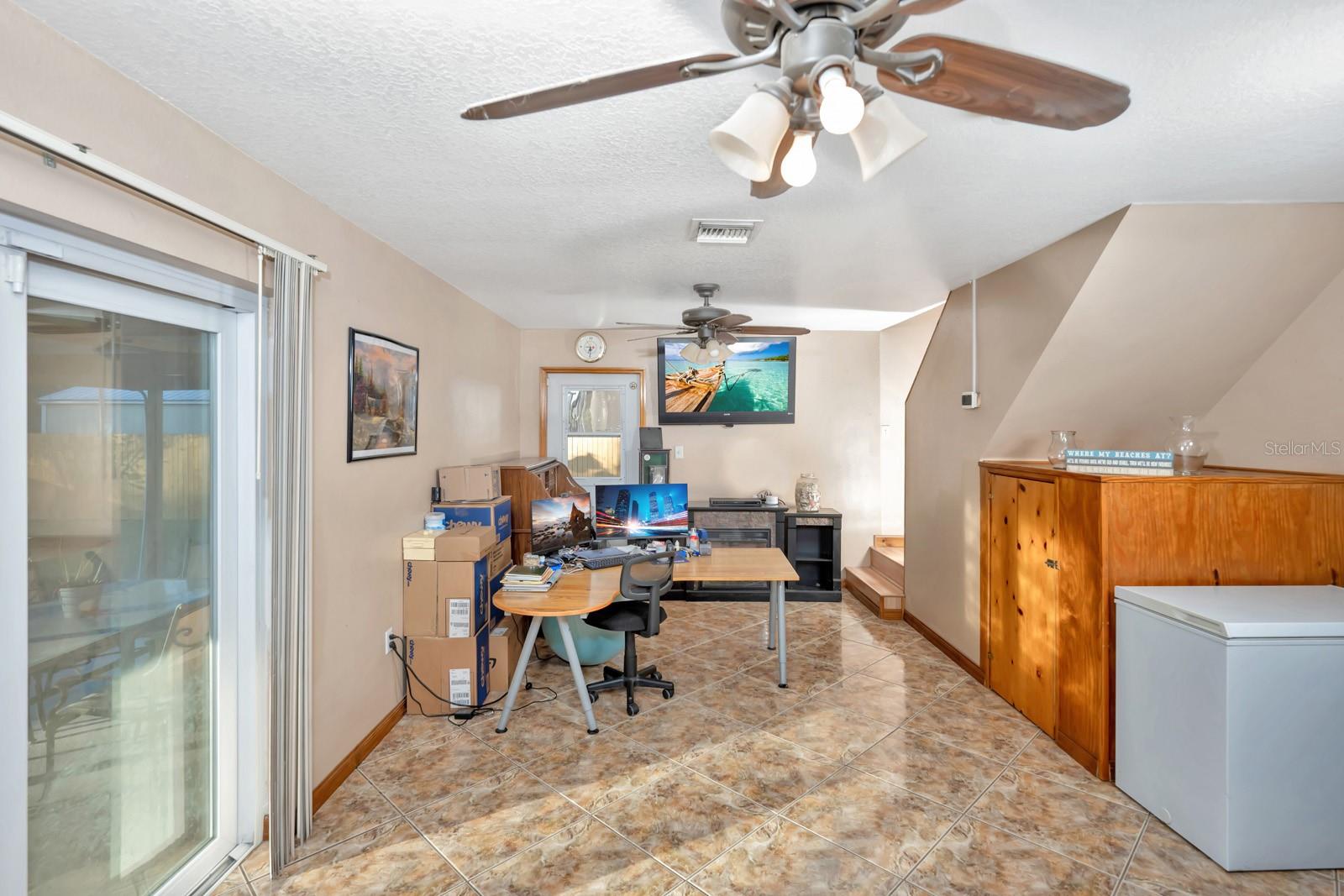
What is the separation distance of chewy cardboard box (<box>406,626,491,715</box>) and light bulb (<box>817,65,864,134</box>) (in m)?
2.98

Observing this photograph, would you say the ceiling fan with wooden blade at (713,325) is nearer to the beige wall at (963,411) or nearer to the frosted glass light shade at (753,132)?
the beige wall at (963,411)

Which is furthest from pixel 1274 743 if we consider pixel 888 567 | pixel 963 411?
pixel 888 567

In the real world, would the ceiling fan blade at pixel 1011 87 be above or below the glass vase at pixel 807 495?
above

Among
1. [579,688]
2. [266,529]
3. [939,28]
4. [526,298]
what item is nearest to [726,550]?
[579,688]

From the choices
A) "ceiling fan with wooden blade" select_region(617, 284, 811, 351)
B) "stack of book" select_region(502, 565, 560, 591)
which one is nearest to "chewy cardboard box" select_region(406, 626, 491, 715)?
"stack of book" select_region(502, 565, 560, 591)

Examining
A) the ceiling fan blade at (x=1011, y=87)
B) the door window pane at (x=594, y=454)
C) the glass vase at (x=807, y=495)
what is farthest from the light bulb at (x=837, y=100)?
A: the door window pane at (x=594, y=454)

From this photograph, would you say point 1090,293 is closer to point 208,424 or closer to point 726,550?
point 726,550

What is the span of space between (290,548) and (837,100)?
2196mm

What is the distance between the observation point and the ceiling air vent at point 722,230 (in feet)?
8.93

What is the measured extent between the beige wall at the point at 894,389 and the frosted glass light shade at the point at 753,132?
502cm

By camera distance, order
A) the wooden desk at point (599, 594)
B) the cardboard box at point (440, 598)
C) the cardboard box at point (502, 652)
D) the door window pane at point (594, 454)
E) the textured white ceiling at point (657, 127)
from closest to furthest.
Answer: the textured white ceiling at point (657, 127)
the wooden desk at point (599, 594)
the cardboard box at point (440, 598)
the cardboard box at point (502, 652)
the door window pane at point (594, 454)

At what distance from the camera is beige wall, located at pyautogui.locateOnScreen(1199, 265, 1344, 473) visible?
2.68 meters

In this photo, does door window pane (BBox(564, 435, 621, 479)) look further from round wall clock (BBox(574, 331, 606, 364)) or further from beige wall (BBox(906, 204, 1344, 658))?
beige wall (BBox(906, 204, 1344, 658))

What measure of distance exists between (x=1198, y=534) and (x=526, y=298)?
4.09 metres
